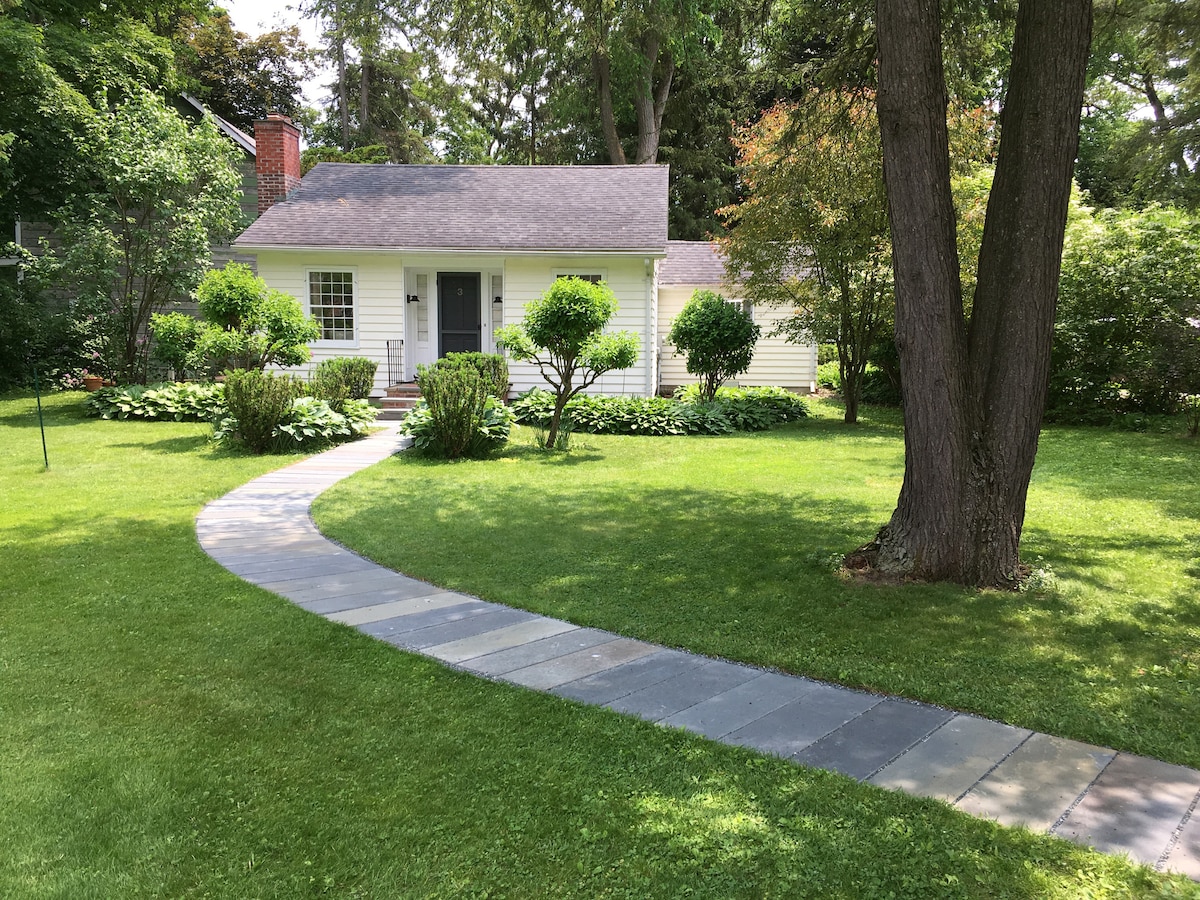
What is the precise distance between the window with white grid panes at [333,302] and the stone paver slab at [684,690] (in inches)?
547

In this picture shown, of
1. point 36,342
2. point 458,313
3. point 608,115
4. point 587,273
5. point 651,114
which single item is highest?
point 608,115

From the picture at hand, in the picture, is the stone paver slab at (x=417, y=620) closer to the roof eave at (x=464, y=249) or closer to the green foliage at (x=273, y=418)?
the green foliage at (x=273, y=418)

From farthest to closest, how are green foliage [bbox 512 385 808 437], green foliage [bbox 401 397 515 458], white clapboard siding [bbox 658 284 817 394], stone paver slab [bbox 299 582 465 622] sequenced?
white clapboard siding [bbox 658 284 817 394]
green foliage [bbox 512 385 808 437]
green foliage [bbox 401 397 515 458]
stone paver slab [bbox 299 582 465 622]

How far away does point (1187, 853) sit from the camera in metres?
2.36

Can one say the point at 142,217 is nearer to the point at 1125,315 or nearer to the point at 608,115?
the point at 608,115

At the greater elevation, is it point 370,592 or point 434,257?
point 434,257

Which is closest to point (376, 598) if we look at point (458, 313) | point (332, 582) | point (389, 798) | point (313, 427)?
point (332, 582)

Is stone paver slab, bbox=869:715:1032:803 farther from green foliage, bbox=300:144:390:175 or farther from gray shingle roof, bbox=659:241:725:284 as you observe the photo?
green foliage, bbox=300:144:390:175

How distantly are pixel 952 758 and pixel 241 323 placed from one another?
1085 cm

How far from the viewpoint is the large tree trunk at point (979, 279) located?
4.57 meters

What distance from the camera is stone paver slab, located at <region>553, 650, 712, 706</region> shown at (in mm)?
3510

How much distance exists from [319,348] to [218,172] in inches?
154

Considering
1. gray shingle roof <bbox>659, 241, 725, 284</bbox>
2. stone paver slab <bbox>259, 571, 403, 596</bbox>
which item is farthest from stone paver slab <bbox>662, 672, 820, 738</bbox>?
gray shingle roof <bbox>659, 241, 725, 284</bbox>

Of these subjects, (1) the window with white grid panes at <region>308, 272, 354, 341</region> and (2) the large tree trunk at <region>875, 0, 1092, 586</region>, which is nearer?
(2) the large tree trunk at <region>875, 0, 1092, 586</region>
